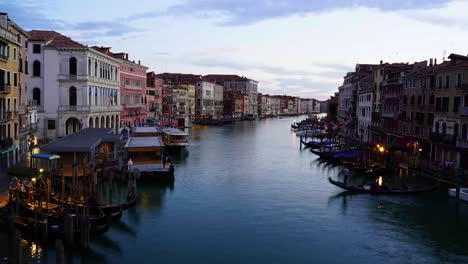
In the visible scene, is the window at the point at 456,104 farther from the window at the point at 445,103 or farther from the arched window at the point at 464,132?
the arched window at the point at 464,132

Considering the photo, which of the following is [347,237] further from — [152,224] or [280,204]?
[152,224]

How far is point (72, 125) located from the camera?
32781 millimetres

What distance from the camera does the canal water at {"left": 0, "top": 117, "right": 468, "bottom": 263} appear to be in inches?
509

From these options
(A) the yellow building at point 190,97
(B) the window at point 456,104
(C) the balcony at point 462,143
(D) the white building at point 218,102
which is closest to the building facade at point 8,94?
(C) the balcony at point 462,143

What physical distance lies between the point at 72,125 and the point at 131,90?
16.0 m

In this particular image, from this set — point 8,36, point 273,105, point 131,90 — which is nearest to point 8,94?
point 8,36

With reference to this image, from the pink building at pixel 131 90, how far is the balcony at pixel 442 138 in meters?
27.4

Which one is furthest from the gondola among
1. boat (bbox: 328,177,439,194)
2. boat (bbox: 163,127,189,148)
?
boat (bbox: 163,127,189,148)

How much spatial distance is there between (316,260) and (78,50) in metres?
24.7

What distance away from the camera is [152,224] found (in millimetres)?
15680

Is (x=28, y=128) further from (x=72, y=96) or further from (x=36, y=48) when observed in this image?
(x=36, y=48)

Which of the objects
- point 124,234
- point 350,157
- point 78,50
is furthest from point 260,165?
point 124,234

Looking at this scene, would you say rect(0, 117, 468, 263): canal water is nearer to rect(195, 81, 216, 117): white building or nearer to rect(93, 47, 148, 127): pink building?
rect(93, 47, 148, 127): pink building

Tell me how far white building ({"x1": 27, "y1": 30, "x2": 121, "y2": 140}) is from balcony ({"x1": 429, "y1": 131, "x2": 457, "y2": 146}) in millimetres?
22252
